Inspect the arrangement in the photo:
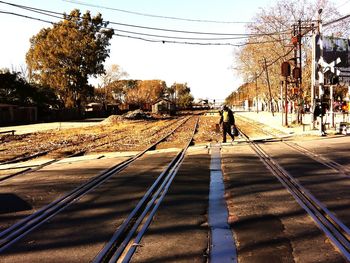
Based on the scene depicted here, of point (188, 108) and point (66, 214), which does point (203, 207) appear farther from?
point (188, 108)

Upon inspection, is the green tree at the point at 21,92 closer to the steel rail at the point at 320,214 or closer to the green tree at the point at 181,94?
the steel rail at the point at 320,214

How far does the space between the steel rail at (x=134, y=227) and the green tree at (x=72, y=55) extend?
206ft

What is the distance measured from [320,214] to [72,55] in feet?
221

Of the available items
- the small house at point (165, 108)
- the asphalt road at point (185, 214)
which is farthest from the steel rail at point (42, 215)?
the small house at point (165, 108)

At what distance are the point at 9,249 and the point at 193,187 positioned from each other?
4.63m

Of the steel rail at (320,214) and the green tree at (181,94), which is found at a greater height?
the green tree at (181,94)

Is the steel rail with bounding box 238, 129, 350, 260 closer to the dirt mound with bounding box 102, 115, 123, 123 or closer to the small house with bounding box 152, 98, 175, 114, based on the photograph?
the dirt mound with bounding box 102, 115, 123, 123

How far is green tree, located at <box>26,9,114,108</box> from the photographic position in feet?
229

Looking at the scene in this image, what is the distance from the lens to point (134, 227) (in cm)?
640

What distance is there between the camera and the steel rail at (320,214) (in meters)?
5.51

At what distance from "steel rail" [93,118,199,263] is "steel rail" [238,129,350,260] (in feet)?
7.95

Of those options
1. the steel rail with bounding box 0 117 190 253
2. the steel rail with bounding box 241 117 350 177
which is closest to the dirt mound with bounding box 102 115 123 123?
the steel rail with bounding box 241 117 350 177

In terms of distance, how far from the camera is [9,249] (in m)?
5.63

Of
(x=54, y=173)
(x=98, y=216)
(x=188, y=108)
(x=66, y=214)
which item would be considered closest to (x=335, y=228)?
(x=98, y=216)
